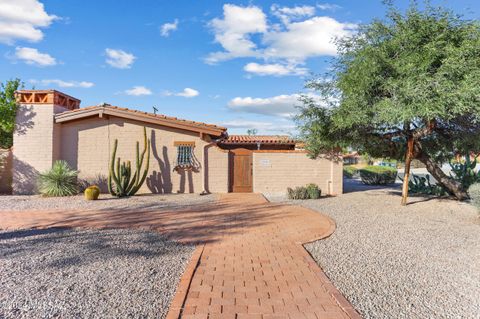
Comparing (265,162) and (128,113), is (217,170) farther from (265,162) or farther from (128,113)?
(128,113)

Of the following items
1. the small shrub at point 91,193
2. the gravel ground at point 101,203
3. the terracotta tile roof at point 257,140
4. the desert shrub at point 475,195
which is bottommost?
the gravel ground at point 101,203

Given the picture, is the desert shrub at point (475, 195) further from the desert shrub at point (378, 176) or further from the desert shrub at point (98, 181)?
the desert shrub at point (98, 181)

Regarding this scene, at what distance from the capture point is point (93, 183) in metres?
15.2

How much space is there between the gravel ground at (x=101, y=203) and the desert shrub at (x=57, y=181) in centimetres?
44

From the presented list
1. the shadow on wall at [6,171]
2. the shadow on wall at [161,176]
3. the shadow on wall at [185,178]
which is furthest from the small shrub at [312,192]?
the shadow on wall at [6,171]

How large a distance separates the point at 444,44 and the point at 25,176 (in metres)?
16.6

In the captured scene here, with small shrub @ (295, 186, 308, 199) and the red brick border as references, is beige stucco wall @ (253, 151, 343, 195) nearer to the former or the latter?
small shrub @ (295, 186, 308, 199)

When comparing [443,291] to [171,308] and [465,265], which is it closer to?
[465,265]

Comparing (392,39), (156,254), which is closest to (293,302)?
(156,254)

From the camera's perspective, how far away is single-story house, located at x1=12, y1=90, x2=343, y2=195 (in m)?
14.7

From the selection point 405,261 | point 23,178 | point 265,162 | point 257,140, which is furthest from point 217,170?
point 405,261

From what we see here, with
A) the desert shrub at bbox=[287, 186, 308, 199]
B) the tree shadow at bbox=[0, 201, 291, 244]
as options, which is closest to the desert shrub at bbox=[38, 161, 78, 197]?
the tree shadow at bbox=[0, 201, 291, 244]

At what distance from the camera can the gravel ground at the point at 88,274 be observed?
3.75m

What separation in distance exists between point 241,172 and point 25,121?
9.74 meters
